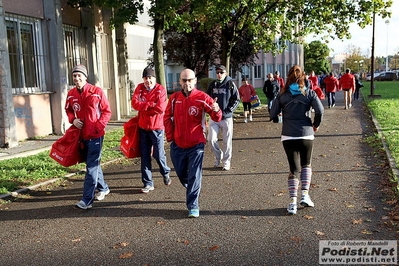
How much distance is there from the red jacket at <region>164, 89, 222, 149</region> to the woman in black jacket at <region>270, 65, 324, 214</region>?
0.90 metres

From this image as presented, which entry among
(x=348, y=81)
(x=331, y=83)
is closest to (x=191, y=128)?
(x=348, y=81)

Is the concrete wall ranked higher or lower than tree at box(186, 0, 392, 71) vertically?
lower

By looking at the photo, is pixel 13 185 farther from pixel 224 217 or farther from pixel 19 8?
pixel 19 8

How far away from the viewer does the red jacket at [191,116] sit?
227 inches

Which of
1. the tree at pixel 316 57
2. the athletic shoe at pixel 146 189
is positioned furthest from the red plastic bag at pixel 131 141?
the tree at pixel 316 57

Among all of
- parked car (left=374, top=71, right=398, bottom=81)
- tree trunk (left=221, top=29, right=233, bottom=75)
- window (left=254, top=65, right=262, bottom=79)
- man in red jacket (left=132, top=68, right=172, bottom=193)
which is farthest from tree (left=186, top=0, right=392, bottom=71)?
parked car (left=374, top=71, right=398, bottom=81)

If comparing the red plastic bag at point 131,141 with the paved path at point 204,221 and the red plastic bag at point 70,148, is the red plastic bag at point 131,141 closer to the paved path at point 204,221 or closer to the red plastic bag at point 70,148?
the paved path at point 204,221

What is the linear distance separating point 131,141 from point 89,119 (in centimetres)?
112

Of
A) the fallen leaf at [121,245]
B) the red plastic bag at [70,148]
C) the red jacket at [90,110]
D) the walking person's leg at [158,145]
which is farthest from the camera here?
the walking person's leg at [158,145]

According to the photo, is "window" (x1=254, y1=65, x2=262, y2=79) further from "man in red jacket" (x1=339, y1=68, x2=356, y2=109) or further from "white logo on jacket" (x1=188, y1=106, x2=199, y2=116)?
"white logo on jacket" (x1=188, y1=106, x2=199, y2=116)

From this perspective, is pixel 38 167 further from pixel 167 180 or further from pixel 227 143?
pixel 227 143

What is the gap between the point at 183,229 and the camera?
17.3ft

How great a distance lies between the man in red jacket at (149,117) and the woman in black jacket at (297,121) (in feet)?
6.36

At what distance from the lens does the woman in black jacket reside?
18.9ft
